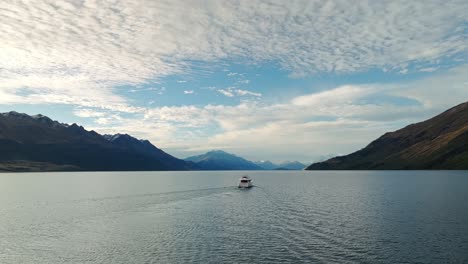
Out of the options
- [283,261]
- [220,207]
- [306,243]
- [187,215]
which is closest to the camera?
[283,261]

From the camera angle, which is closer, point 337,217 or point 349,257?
point 349,257

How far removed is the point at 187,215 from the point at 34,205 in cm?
6621

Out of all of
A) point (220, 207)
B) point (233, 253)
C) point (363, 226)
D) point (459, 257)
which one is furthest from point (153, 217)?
point (459, 257)

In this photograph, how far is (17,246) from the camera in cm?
6600

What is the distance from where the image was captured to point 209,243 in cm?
6556

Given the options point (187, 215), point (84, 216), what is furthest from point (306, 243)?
point (84, 216)

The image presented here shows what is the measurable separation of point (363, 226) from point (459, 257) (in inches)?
1045

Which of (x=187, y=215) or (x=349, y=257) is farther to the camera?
(x=187, y=215)

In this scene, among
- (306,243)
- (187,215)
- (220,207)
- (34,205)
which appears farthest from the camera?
(34,205)

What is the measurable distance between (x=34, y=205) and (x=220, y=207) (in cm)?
6832

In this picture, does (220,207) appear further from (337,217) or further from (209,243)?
(209,243)

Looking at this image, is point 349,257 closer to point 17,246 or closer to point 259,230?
point 259,230

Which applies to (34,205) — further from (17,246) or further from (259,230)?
(259,230)

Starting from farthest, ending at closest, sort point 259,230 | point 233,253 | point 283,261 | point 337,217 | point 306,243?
point 337,217 < point 259,230 < point 306,243 < point 233,253 < point 283,261
